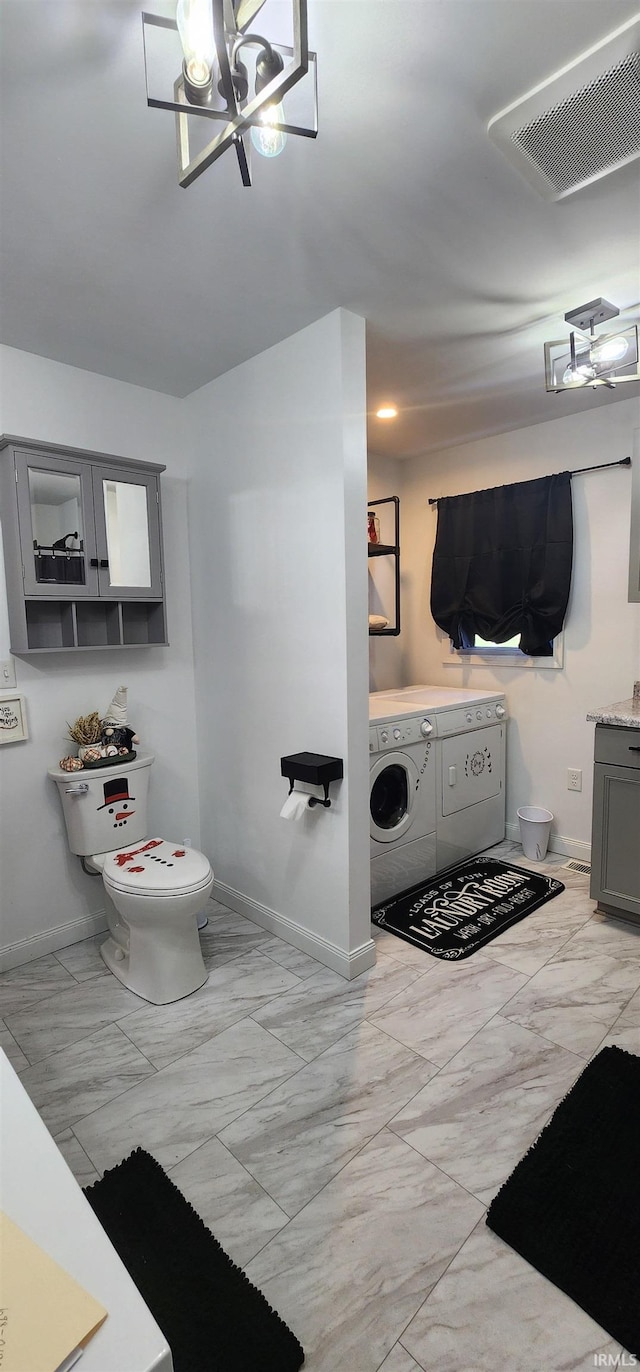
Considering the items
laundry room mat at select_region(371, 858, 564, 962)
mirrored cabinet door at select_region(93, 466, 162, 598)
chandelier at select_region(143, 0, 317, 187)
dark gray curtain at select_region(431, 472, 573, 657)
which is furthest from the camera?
dark gray curtain at select_region(431, 472, 573, 657)

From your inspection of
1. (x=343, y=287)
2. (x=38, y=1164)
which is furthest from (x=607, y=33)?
(x=38, y=1164)

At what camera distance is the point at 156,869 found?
2.14 metres

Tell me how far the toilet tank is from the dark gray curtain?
213 cm

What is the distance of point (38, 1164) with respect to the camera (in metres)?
0.74

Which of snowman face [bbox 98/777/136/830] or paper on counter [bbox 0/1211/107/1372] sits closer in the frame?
paper on counter [bbox 0/1211/107/1372]

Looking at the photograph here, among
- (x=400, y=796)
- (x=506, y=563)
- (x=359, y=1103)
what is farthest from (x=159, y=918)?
(x=506, y=563)

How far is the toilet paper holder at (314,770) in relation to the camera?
6.84 feet

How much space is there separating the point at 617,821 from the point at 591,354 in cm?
182

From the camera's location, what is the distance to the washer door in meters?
2.63

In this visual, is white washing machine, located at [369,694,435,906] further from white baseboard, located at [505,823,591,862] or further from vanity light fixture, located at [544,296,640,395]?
vanity light fixture, located at [544,296,640,395]

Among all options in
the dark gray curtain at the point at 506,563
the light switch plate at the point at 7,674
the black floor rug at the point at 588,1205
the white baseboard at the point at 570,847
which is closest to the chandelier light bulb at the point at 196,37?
the light switch plate at the point at 7,674

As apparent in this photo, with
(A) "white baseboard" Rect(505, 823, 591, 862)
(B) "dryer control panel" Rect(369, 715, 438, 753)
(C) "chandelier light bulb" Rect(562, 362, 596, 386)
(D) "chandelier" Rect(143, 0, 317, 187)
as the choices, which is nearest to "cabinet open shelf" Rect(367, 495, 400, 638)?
(B) "dryer control panel" Rect(369, 715, 438, 753)

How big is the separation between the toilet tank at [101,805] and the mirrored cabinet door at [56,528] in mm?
721

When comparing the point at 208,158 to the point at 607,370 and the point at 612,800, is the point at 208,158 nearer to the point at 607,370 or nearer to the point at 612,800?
the point at 607,370
